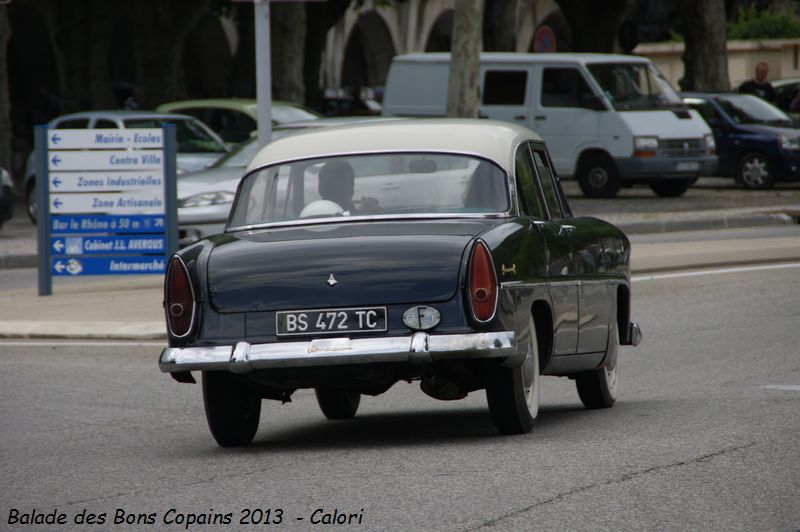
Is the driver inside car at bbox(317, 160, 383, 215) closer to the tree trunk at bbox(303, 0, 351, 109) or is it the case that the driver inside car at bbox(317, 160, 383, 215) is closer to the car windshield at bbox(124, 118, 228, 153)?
the car windshield at bbox(124, 118, 228, 153)

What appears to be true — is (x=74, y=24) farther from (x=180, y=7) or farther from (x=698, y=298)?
(x=698, y=298)

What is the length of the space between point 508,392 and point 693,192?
22.6 metres

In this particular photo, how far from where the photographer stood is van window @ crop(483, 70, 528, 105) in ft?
94.0

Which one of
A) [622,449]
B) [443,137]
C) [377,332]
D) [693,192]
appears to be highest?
[443,137]

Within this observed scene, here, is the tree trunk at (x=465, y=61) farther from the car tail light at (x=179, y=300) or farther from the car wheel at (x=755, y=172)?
the car tail light at (x=179, y=300)

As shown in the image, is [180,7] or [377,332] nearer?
[377,332]

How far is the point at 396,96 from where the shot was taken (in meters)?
29.3

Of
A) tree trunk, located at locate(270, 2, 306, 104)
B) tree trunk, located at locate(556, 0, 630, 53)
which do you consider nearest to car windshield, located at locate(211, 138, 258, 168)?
tree trunk, located at locate(270, 2, 306, 104)

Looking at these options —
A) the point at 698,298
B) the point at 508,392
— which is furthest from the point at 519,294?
the point at 698,298

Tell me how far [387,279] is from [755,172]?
2266 centimetres

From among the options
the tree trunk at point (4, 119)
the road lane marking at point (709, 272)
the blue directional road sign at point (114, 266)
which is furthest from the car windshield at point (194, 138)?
the road lane marking at point (709, 272)

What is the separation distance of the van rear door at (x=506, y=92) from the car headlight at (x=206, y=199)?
10571 millimetres

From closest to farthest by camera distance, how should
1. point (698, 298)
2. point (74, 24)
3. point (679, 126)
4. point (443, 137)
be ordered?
1. point (443, 137)
2. point (698, 298)
3. point (679, 126)
4. point (74, 24)

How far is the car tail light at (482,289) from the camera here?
757cm
